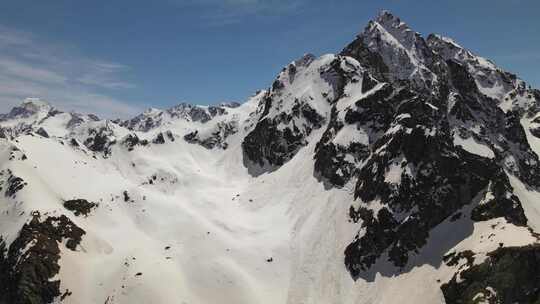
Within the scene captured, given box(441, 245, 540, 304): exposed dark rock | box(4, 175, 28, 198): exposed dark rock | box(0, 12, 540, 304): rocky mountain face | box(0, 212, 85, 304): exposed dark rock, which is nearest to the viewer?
box(441, 245, 540, 304): exposed dark rock

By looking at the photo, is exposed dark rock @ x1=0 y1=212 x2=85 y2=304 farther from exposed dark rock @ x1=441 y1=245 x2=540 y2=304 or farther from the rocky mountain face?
exposed dark rock @ x1=441 y1=245 x2=540 y2=304

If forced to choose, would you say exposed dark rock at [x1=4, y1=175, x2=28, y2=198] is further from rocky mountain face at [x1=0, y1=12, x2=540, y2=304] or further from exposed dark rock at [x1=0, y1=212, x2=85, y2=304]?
exposed dark rock at [x1=0, y1=212, x2=85, y2=304]

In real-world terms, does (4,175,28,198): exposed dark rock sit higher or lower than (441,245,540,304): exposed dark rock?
higher

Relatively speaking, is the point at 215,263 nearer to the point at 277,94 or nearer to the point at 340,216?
the point at 340,216

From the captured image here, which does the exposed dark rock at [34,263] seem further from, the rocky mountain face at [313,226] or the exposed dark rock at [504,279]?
the exposed dark rock at [504,279]

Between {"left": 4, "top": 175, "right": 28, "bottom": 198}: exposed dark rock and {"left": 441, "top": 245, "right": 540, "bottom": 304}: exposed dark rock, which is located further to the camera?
{"left": 4, "top": 175, "right": 28, "bottom": 198}: exposed dark rock

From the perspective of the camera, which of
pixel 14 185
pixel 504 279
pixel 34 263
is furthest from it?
pixel 14 185

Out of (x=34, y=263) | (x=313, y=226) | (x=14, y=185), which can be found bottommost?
(x=34, y=263)

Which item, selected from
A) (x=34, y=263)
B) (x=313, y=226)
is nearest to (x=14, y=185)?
(x=34, y=263)

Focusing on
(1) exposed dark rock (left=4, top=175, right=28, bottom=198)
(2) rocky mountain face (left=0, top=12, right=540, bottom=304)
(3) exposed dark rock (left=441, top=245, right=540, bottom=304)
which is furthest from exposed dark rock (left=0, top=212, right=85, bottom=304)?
(3) exposed dark rock (left=441, top=245, right=540, bottom=304)

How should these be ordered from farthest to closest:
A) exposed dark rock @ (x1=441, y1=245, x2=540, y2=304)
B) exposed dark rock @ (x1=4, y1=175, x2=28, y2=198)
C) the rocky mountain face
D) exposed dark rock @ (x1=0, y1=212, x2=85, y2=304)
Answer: exposed dark rock @ (x1=4, y1=175, x2=28, y2=198) < exposed dark rock @ (x1=0, y1=212, x2=85, y2=304) < the rocky mountain face < exposed dark rock @ (x1=441, y1=245, x2=540, y2=304)

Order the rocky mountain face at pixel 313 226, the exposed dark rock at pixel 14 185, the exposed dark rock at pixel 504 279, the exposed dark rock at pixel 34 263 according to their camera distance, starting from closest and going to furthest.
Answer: the exposed dark rock at pixel 504 279, the rocky mountain face at pixel 313 226, the exposed dark rock at pixel 34 263, the exposed dark rock at pixel 14 185

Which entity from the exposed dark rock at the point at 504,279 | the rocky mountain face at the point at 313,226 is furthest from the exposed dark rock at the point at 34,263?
the exposed dark rock at the point at 504,279

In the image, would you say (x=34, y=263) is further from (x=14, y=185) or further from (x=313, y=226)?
(x=313, y=226)
